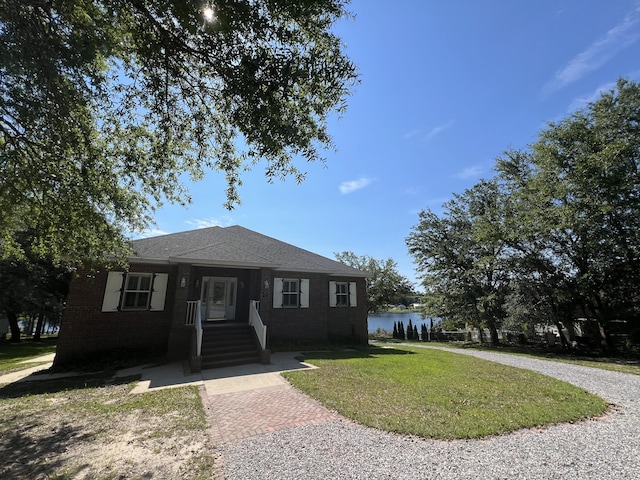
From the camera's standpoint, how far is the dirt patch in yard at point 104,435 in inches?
144

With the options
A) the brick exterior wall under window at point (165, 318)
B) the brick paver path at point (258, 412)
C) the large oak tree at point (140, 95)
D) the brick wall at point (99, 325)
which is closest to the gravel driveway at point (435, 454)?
the brick paver path at point (258, 412)

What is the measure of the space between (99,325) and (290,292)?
766 centimetres

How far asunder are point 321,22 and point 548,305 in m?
18.8

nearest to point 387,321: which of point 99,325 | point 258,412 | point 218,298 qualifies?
point 218,298

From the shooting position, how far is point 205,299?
1318 cm

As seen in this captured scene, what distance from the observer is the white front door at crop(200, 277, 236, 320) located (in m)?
13.1

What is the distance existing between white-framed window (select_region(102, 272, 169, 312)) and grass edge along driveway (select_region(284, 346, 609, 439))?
657 cm

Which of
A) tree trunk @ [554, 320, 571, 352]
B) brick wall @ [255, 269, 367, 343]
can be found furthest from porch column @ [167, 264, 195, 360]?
tree trunk @ [554, 320, 571, 352]

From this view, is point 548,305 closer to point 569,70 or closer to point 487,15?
point 569,70

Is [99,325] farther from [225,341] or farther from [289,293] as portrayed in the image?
[289,293]

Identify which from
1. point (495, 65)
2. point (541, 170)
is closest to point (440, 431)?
point (495, 65)

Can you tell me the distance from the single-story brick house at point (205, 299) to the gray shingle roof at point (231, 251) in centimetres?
5

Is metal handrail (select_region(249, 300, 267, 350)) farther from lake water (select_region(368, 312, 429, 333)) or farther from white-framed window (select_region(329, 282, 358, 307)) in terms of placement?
lake water (select_region(368, 312, 429, 333))

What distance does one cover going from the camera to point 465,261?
845 inches
